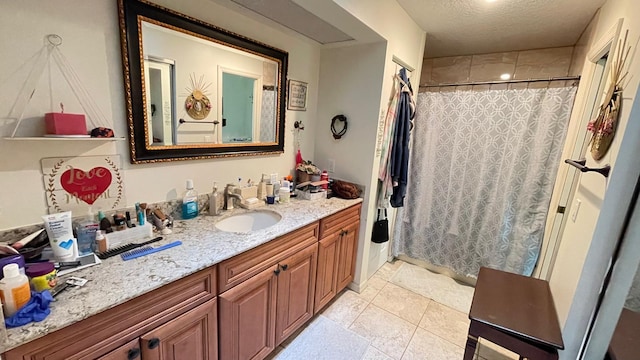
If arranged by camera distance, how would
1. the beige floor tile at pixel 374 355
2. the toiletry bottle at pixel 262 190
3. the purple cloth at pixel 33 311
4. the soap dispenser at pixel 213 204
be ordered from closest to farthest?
1. the purple cloth at pixel 33 311
2. the soap dispenser at pixel 213 204
3. the beige floor tile at pixel 374 355
4. the toiletry bottle at pixel 262 190

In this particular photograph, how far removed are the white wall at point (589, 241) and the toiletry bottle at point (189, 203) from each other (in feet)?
5.84

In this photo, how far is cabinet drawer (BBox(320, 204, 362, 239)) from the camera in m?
1.83

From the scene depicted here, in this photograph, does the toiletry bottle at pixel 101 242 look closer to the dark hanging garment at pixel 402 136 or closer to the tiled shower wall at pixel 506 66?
the dark hanging garment at pixel 402 136

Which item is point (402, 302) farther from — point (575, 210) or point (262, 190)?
point (262, 190)

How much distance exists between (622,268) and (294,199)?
1.71 meters

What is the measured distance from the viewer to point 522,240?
2297 mm

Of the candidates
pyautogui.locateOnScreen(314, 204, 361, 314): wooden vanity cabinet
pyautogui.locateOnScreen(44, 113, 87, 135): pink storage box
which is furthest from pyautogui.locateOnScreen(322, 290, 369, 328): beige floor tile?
pyautogui.locateOnScreen(44, 113, 87, 135): pink storage box

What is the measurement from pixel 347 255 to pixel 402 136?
45.9 inches

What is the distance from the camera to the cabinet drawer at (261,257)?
1.21 m

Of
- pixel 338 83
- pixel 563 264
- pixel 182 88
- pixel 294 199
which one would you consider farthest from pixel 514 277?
pixel 182 88

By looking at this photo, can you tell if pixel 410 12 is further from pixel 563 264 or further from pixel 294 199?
pixel 563 264

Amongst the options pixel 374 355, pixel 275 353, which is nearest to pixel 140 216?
A: pixel 275 353

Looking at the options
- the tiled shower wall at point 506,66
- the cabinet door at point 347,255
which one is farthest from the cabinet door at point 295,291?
→ the tiled shower wall at point 506,66

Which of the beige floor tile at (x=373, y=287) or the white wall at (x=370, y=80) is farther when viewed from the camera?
the beige floor tile at (x=373, y=287)
